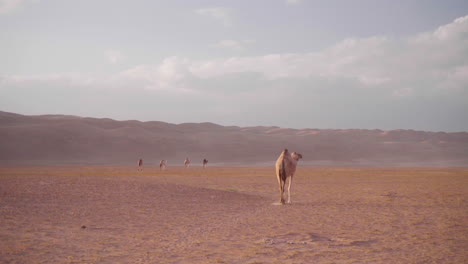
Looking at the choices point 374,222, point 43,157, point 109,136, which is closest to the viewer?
point 374,222

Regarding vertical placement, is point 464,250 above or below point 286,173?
below

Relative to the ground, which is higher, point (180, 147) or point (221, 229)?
point (180, 147)

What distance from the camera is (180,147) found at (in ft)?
279

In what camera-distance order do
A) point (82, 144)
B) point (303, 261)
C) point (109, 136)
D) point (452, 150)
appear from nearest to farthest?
point (303, 261)
point (82, 144)
point (109, 136)
point (452, 150)

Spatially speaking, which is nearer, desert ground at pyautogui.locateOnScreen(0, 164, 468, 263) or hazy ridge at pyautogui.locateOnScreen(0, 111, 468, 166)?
desert ground at pyautogui.locateOnScreen(0, 164, 468, 263)

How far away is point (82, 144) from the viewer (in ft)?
254

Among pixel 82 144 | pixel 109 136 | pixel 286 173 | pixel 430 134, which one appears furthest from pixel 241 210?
pixel 430 134

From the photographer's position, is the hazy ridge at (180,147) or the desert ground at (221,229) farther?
the hazy ridge at (180,147)

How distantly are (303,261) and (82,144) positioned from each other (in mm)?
78139

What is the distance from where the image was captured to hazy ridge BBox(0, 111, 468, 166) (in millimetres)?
71600

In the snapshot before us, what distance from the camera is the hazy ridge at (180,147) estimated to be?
235ft

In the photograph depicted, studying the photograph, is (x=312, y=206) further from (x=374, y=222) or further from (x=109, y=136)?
(x=109, y=136)

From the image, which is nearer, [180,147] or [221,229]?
[221,229]

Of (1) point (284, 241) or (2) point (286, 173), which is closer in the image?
(1) point (284, 241)
